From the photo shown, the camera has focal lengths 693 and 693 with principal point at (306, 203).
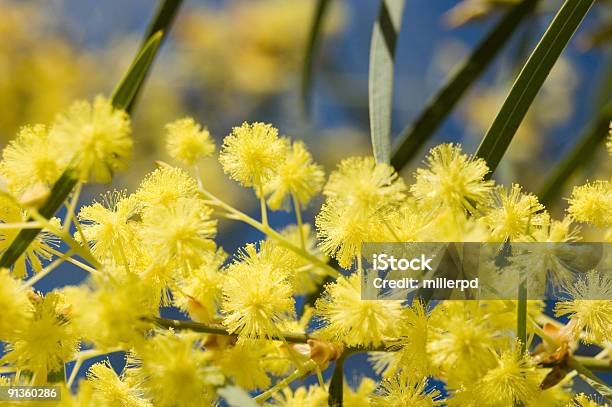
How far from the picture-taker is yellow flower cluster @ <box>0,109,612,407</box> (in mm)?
721

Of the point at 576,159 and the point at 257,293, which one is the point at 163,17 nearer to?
the point at 257,293

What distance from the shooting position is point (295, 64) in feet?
8.58

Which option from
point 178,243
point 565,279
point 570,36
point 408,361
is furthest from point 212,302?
point 570,36

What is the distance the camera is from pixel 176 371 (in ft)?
2.35

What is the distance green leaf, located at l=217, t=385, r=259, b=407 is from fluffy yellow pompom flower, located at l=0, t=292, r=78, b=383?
19cm

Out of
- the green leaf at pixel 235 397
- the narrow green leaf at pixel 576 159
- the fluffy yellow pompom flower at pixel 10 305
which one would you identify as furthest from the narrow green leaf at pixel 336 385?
the narrow green leaf at pixel 576 159

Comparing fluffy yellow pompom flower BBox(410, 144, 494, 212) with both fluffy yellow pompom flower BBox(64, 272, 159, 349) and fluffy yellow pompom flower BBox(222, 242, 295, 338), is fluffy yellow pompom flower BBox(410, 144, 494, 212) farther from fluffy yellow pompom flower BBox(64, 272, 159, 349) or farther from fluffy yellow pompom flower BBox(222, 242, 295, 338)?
fluffy yellow pompom flower BBox(64, 272, 159, 349)

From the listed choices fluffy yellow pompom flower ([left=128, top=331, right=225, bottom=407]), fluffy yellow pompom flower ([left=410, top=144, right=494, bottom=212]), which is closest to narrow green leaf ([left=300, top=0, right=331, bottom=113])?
fluffy yellow pompom flower ([left=410, top=144, right=494, bottom=212])

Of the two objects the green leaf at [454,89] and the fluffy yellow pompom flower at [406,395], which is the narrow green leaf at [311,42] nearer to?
the green leaf at [454,89]

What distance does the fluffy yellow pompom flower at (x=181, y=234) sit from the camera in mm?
763

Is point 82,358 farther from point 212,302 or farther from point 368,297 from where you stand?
point 368,297

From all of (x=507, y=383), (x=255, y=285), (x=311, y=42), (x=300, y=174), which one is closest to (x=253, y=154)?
(x=300, y=174)

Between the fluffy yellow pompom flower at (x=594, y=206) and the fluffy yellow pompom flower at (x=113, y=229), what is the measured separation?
0.54 m

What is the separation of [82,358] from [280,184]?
316mm
